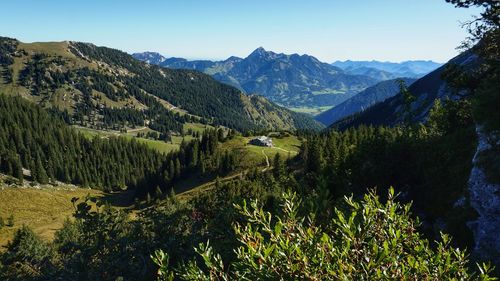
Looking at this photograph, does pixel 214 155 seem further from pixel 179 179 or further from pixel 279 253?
pixel 279 253

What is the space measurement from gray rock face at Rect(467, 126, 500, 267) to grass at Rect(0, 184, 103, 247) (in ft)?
373

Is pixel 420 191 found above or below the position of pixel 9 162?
above

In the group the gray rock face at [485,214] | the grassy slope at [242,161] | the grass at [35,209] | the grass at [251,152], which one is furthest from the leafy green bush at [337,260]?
the grass at [251,152]

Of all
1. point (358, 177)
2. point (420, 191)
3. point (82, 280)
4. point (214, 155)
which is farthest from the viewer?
point (214, 155)

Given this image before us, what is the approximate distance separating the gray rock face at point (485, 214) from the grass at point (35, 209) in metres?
114

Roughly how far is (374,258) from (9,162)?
213 m

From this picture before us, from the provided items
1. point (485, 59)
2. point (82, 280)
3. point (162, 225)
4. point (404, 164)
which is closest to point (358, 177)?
point (404, 164)

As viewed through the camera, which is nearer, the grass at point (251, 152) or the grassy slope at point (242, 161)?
the grassy slope at point (242, 161)

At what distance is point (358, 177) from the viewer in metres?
48.3

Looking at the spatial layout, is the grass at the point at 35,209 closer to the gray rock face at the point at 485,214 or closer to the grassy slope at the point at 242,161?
the grassy slope at the point at 242,161

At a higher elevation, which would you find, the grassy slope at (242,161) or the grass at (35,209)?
the grassy slope at (242,161)

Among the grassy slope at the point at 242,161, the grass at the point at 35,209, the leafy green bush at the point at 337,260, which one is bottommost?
the grass at the point at 35,209

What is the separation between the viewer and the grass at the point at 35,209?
4601 inches

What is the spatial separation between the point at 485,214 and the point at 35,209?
506 ft
